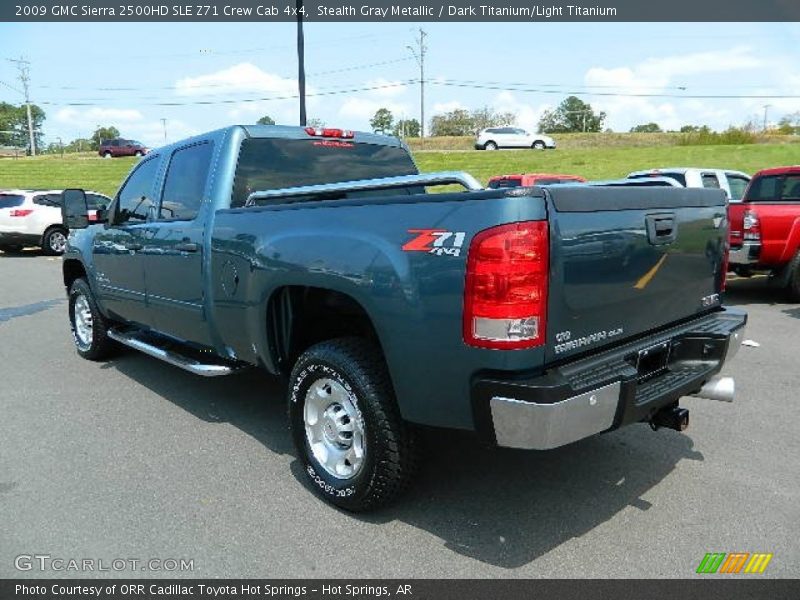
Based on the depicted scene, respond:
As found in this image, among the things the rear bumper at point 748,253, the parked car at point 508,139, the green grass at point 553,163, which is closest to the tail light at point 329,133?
the rear bumper at point 748,253

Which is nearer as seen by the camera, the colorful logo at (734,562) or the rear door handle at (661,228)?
the colorful logo at (734,562)

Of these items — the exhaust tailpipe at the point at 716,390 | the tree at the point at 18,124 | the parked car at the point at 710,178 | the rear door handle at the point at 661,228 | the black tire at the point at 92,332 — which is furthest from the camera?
the tree at the point at 18,124

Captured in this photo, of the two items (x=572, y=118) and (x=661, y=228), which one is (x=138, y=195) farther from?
(x=572, y=118)

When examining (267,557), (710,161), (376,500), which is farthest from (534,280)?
(710,161)

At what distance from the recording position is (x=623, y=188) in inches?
112

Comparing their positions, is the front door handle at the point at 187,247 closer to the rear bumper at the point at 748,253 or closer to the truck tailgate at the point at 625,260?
the truck tailgate at the point at 625,260

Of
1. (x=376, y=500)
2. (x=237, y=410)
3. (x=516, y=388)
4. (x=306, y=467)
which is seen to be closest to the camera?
(x=516, y=388)

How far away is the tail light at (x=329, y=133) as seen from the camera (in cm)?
467

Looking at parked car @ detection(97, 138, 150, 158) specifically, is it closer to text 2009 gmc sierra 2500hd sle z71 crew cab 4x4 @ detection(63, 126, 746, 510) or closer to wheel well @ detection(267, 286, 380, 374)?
text 2009 gmc sierra 2500hd sle z71 crew cab 4x4 @ detection(63, 126, 746, 510)

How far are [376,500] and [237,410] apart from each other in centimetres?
202

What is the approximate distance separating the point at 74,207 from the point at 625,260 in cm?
476

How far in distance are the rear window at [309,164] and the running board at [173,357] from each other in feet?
3.41

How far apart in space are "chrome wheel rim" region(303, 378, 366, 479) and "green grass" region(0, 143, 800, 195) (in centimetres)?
2556

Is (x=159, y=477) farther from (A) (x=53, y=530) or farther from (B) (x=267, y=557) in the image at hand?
(B) (x=267, y=557)
